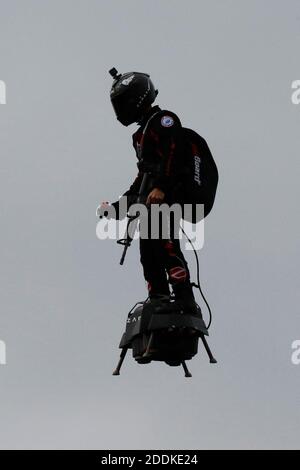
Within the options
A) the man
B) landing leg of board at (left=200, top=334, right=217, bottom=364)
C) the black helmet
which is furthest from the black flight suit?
landing leg of board at (left=200, top=334, right=217, bottom=364)

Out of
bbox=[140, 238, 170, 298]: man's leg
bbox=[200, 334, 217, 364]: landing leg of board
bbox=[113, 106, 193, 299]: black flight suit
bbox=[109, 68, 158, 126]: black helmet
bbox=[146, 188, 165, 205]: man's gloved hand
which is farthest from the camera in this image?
bbox=[109, 68, 158, 126]: black helmet

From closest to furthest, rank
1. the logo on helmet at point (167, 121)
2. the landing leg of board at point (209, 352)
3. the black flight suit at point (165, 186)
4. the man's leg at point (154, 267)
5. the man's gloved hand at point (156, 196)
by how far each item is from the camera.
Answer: the landing leg of board at point (209, 352), the man's gloved hand at point (156, 196), the black flight suit at point (165, 186), the logo on helmet at point (167, 121), the man's leg at point (154, 267)

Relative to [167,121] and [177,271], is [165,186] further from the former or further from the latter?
[177,271]

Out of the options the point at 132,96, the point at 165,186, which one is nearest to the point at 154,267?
the point at 165,186

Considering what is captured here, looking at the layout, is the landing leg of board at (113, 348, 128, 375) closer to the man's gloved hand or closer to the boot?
the boot

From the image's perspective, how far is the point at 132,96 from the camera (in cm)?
910

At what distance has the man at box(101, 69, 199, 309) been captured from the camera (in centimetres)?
853

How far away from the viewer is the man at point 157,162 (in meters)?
8.53

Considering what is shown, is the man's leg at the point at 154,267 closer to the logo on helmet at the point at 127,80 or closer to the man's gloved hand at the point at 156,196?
the man's gloved hand at the point at 156,196

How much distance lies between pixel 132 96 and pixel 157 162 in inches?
47.0

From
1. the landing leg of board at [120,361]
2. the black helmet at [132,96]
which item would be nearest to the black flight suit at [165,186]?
the black helmet at [132,96]

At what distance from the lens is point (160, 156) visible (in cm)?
861

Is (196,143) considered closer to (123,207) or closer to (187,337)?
(123,207)

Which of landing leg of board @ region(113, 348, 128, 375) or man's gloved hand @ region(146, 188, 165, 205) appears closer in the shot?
man's gloved hand @ region(146, 188, 165, 205)
